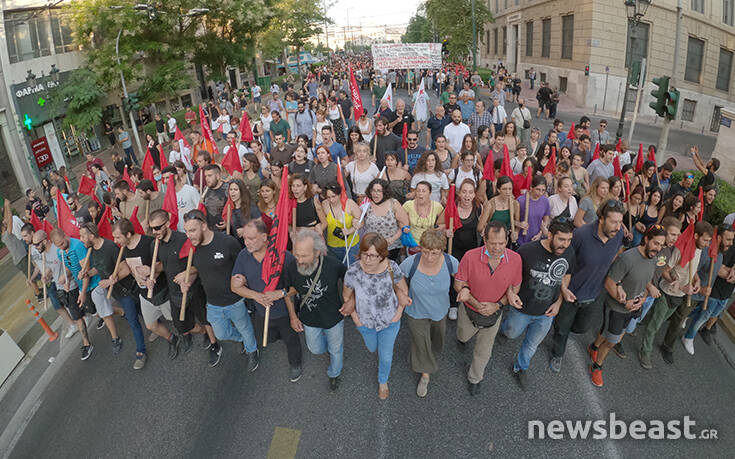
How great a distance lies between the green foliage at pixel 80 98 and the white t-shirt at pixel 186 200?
47.0 feet

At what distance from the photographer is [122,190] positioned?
21.6 ft

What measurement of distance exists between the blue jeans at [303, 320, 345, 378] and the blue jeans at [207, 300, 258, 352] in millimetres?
841

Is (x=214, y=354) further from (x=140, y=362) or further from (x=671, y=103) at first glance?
(x=671, y=103)

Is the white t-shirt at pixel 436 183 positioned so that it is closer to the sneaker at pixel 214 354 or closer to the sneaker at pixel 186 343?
the sneaker at pixel 214 354

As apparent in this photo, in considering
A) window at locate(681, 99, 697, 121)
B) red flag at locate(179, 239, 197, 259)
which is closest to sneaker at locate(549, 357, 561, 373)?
red flag at locate(179, 239, 197, 259)

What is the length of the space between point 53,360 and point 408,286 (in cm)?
517

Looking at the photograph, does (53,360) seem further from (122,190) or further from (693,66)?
(693,66)

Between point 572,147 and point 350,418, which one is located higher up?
point 572,147

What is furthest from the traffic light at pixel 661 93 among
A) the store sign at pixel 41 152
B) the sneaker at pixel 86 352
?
the store sign at pixel 41 152

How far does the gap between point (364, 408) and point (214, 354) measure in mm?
2156

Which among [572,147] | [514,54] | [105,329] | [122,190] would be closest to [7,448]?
[105,329]


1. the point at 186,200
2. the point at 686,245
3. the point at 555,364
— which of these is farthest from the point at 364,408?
the point at 186,200

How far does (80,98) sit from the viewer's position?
17531 millimetres

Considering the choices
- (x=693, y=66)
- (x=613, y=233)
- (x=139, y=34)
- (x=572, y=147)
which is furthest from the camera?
(x=693, y=66)
